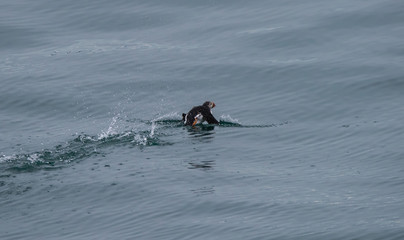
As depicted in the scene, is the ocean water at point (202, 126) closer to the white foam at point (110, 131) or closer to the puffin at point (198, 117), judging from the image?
the white foam at point (110, 131)

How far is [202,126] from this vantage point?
106ft

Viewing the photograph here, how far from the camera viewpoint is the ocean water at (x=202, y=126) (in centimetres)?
2375

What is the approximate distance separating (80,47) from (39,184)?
21746mm

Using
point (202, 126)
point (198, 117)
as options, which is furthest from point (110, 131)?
point (202, 126)

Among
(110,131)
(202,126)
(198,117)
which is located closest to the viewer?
(110,131)

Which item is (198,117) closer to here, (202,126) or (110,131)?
(202,126)

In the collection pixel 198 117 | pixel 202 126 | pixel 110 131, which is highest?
pixel 110 131

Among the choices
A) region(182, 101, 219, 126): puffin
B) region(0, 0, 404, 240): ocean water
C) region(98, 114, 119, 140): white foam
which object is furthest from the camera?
region(182, 101, 219, 126): puffin

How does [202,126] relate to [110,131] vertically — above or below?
below

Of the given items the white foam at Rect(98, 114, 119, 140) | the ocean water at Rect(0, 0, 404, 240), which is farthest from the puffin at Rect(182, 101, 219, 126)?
the white foam at Rect(98, 114, 119, 140)

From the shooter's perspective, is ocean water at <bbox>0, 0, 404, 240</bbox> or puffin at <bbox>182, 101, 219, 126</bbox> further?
puffin at <bbox>182, 101, 219, 126</bbox>

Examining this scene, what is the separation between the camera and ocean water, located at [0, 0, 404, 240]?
23750mm

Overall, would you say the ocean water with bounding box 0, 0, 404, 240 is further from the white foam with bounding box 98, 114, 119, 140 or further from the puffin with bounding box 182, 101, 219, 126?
the puffin with bounding box 182, 101, 219, 126

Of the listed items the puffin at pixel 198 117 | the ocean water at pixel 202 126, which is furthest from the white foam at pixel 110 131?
the puffin at pixel 198 117
